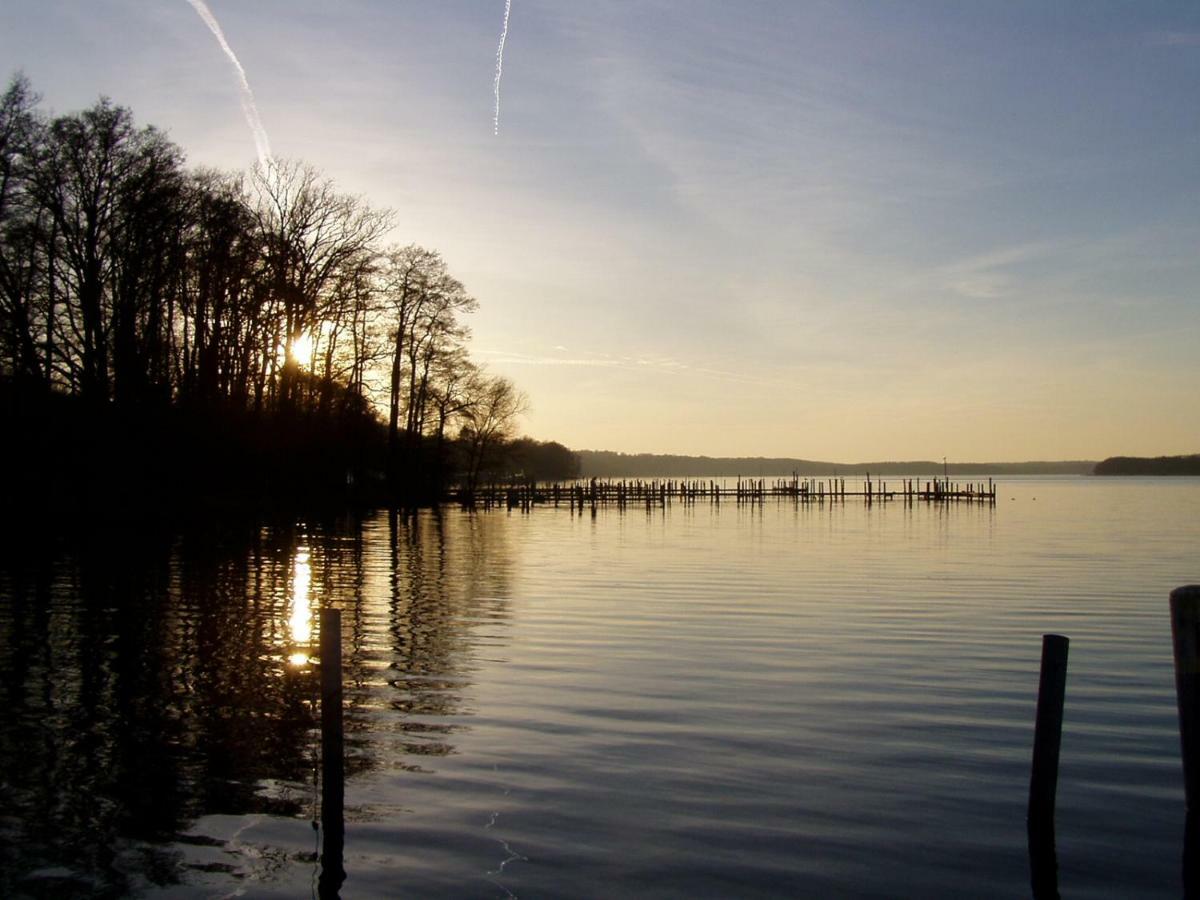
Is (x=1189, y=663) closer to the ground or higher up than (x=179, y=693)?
higher up

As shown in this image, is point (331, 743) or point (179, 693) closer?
point (331, 743)

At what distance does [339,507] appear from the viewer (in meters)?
A: 60.4

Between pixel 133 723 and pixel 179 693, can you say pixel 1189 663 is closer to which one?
pixel 133 723

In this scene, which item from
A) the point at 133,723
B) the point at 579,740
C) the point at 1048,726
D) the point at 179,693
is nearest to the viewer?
the point at 1048,726

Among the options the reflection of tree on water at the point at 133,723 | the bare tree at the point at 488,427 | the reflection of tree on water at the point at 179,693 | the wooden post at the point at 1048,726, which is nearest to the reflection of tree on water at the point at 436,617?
the reflection of tree on water at the point at 179,693

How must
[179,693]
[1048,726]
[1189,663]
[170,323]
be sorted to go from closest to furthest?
[1189,663]
[1048,726]
[179,693]
[170,323]

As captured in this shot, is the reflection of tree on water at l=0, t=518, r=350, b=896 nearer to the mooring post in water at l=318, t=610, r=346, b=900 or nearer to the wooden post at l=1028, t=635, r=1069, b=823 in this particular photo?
the mooring post in water at l=318, t=610, r=346, b=900

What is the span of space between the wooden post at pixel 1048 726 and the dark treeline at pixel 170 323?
35.4m

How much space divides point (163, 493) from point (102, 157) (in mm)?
13468

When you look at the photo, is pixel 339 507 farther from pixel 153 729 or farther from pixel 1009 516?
pixel 153 729

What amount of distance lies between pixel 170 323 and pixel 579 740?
41.2m

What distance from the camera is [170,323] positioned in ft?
152

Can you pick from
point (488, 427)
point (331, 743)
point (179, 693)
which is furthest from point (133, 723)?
point (488, 427)

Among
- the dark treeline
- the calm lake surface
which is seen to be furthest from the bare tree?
the calm lake surface
